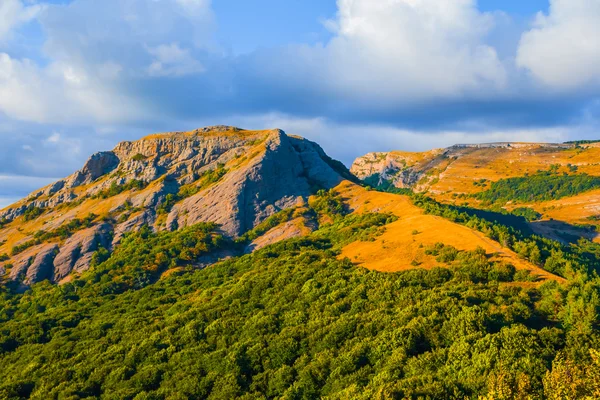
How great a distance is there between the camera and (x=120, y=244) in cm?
15012

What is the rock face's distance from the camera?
147625 mm

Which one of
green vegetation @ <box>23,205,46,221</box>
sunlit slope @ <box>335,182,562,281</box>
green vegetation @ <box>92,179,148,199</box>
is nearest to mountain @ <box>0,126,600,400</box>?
sunlit slope @ <box>335,182,562,281</box>

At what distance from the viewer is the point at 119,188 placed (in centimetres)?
18650

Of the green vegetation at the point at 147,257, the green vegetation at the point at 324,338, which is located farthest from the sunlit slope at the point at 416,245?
the green vegetation at the point at 147,257

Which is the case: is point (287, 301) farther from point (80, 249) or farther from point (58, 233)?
point (58, 233)

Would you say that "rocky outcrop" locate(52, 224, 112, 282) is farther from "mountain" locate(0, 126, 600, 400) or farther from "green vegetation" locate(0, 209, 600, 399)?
"green vegetation" locate(0, 209, 600, 399)

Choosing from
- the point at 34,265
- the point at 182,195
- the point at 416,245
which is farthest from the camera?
the point at 182,195

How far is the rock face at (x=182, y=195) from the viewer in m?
148

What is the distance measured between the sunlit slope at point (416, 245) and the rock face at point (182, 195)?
2214 inches

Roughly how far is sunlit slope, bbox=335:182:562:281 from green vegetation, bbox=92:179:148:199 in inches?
4484

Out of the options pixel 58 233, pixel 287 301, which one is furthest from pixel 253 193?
pixel 287 301

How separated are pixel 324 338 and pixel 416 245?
37.0 m

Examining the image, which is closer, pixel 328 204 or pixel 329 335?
pixel 329 335

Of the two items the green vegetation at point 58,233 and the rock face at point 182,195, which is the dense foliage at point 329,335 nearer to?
the rock face at point 182,195
